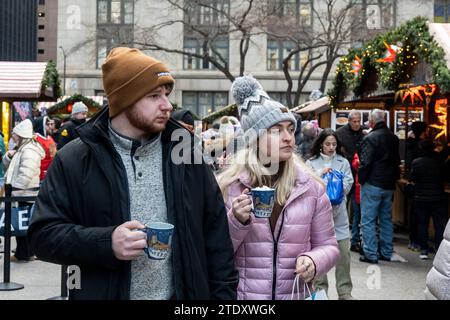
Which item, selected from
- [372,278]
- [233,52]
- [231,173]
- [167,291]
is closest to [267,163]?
[231,173]

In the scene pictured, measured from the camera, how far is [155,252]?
2459mm

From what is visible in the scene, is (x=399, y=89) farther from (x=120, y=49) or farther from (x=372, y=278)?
(x=120, y=49)

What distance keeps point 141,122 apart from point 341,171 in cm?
504

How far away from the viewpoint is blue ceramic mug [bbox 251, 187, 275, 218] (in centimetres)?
316

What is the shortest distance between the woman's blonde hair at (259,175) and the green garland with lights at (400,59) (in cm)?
491

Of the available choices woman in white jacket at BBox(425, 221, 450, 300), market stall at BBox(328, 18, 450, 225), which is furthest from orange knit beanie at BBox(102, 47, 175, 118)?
market stall at BBox(328, 18, 450, 225)

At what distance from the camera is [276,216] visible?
3.49 m

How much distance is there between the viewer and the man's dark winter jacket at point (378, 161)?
9633 mm

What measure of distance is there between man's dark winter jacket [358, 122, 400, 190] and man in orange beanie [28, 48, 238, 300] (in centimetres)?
711

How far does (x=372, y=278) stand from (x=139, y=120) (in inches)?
257

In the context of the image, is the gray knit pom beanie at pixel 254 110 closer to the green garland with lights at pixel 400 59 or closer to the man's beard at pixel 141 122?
the man's beard at pixel 141 122

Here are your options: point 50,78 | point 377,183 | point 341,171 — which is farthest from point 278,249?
point 50,78

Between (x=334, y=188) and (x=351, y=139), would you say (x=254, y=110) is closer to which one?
(x=334, y=188)

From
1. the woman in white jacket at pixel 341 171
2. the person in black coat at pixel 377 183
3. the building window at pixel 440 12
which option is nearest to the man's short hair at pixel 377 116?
the person in black coat at pixel 377 183
